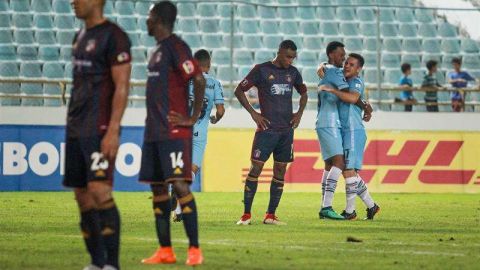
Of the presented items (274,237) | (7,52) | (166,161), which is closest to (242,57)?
(7,52)

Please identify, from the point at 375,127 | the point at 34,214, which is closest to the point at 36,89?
the point at 375,127

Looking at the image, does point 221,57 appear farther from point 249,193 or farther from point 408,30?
point 249,193

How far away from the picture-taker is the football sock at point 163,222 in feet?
31.8

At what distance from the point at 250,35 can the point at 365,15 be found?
100 inches

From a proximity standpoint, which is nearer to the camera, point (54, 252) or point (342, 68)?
point (54, 252)

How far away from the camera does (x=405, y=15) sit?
2745cm

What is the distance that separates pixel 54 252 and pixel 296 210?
7658 millimetres

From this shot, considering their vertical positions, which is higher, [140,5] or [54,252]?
[140,5]

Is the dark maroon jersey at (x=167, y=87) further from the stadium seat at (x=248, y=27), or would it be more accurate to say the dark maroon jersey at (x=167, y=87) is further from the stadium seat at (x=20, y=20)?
the stadium seat at (x=248, y=27)

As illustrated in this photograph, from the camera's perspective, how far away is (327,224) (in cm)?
1467

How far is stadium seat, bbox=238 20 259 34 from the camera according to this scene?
85.8 feet

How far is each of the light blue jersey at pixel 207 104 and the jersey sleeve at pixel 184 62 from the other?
561 centimetres

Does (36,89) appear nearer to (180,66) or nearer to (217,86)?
(217,86)

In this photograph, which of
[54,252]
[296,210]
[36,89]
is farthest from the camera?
[36,89]
